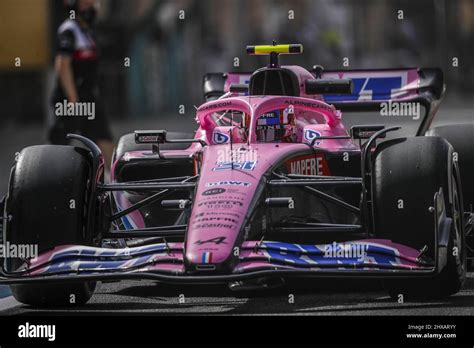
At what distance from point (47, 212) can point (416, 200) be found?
203 cm

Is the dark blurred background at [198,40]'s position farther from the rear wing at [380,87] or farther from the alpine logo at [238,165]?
the alpine logo at [238,165]

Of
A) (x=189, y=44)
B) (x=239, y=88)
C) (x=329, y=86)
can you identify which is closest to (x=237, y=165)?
(x=329, y=86)

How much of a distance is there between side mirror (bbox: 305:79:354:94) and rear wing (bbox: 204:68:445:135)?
1.35 metres

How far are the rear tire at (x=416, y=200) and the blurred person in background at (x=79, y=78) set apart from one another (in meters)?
6.21

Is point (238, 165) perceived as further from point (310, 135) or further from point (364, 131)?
point (310, 135)

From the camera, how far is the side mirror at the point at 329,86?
978 cm

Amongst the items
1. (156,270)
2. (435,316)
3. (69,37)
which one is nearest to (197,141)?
(156,270)

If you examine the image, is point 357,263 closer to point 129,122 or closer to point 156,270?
point 156,270

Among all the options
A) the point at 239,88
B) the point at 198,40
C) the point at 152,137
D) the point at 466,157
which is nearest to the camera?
the point at 152,137

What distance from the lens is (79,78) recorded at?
571 inches

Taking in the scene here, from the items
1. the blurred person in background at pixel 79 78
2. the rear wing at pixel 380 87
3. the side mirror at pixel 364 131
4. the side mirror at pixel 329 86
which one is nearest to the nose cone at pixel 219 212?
the side mirror at pixel 364 131

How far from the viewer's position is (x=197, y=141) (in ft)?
30.3

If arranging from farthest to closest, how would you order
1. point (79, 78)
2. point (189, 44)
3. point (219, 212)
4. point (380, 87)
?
point (189, 44), point (79, 78), point (380, 87), point (219, 212)

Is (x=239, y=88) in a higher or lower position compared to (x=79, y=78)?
lower
